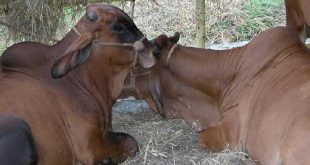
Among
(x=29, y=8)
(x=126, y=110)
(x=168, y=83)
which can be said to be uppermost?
(x=29, y=8)

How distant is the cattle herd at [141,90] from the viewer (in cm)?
410

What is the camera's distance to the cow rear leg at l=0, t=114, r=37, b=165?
12.5 ft

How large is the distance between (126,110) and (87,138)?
4.54ft

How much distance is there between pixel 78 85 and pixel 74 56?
13.4 inches

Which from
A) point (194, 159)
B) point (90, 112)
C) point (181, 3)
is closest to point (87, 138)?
point (90, 112)

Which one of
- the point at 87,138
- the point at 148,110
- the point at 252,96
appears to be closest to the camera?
the point at 87,138

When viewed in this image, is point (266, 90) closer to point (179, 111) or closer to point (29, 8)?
point (179, 111)

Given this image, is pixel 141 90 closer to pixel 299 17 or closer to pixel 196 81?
pixel 196 81

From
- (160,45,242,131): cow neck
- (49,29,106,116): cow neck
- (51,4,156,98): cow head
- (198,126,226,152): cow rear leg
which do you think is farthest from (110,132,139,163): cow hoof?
(160,45,242,131): cow neck

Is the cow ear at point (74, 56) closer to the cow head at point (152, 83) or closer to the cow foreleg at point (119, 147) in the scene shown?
the cow foreleg at point (119, 147)

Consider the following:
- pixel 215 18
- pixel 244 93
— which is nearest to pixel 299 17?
pixel 244 93

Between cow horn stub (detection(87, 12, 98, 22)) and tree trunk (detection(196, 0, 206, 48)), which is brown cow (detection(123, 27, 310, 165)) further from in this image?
tree trunk (detection(196, 0, 206, 48))

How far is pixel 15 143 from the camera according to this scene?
3861mm

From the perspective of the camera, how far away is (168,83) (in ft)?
16.7
